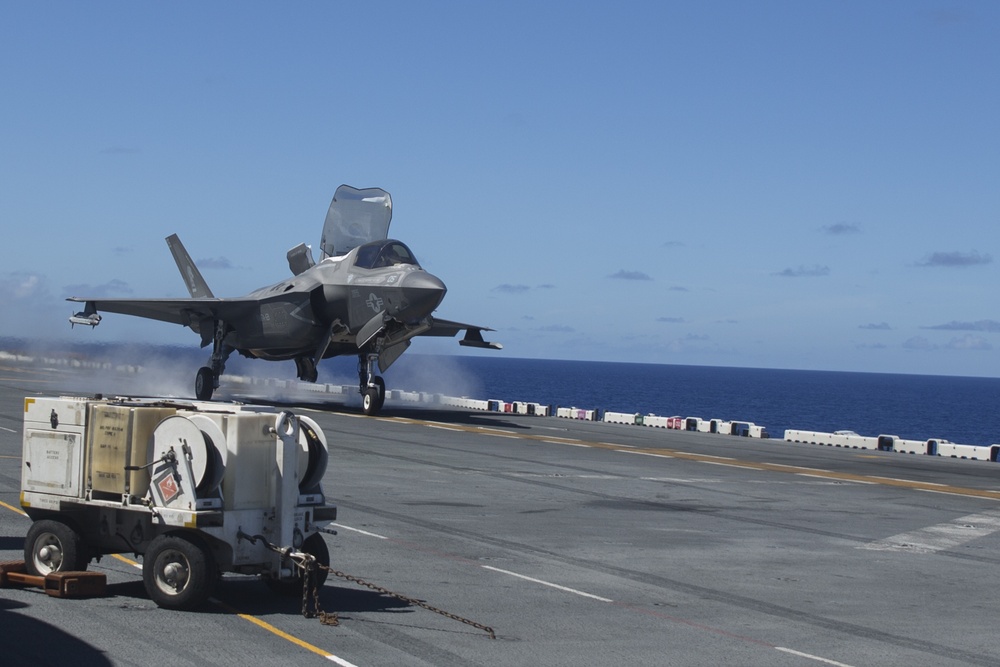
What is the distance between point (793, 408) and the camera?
13562 centimetres

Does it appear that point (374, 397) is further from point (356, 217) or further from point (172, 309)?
point (172, 309)

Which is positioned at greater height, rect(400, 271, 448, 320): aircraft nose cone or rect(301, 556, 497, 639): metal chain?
rect(400, 271, 448, 320): aircraft nose cone

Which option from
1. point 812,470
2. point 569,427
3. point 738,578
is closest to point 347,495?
point 738,578

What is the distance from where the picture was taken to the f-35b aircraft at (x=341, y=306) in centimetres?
3409

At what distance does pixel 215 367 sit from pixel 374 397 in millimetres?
6998

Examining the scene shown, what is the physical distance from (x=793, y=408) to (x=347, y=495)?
124m

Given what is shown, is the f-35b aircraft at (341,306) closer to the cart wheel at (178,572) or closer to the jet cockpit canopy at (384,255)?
the jet cockpit canopy at (384,255)

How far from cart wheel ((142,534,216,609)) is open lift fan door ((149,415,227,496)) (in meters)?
0.58

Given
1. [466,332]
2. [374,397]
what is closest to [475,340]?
[466,332]

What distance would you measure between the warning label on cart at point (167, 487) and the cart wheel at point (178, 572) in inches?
15.9

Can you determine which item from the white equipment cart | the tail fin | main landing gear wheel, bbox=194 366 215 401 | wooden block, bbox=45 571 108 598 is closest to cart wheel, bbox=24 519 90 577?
the white equipment cart

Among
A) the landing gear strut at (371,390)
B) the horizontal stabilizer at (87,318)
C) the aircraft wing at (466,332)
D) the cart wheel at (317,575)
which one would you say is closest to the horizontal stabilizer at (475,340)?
the aircraft wing at (466,332)

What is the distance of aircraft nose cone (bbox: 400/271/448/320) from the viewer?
32.9 metres

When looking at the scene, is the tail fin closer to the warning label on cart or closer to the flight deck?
the flight deck
